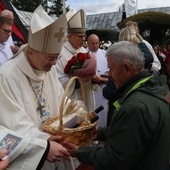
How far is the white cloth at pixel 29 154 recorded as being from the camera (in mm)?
2176

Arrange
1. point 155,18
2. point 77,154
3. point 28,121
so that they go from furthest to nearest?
point 155,18, point 28,121, point 77,154

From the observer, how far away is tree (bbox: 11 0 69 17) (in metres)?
46.7

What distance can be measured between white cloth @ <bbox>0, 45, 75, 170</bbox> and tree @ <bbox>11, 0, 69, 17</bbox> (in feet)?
150

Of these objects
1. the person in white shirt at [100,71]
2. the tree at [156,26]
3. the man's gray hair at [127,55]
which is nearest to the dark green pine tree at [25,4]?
the tree at [156,26]

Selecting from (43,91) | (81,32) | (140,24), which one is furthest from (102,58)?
(140,24)

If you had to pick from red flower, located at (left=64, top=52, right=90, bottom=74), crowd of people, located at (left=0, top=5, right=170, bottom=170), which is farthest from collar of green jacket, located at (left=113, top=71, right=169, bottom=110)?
red flower, located at (left=64, top=52, right=90, bottom=74)

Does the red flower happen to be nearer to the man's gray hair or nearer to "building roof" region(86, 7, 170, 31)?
the man's gray hair

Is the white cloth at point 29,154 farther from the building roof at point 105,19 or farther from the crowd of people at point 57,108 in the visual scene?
the building roof at point 105,19

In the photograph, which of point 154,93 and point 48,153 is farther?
point 48,153

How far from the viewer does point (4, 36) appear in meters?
4.75

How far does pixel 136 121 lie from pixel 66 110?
841 mm

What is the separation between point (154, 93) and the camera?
6.61ft

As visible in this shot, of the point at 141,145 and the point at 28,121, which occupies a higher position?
the point at 141,145

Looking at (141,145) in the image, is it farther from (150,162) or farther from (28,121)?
(28,121)
